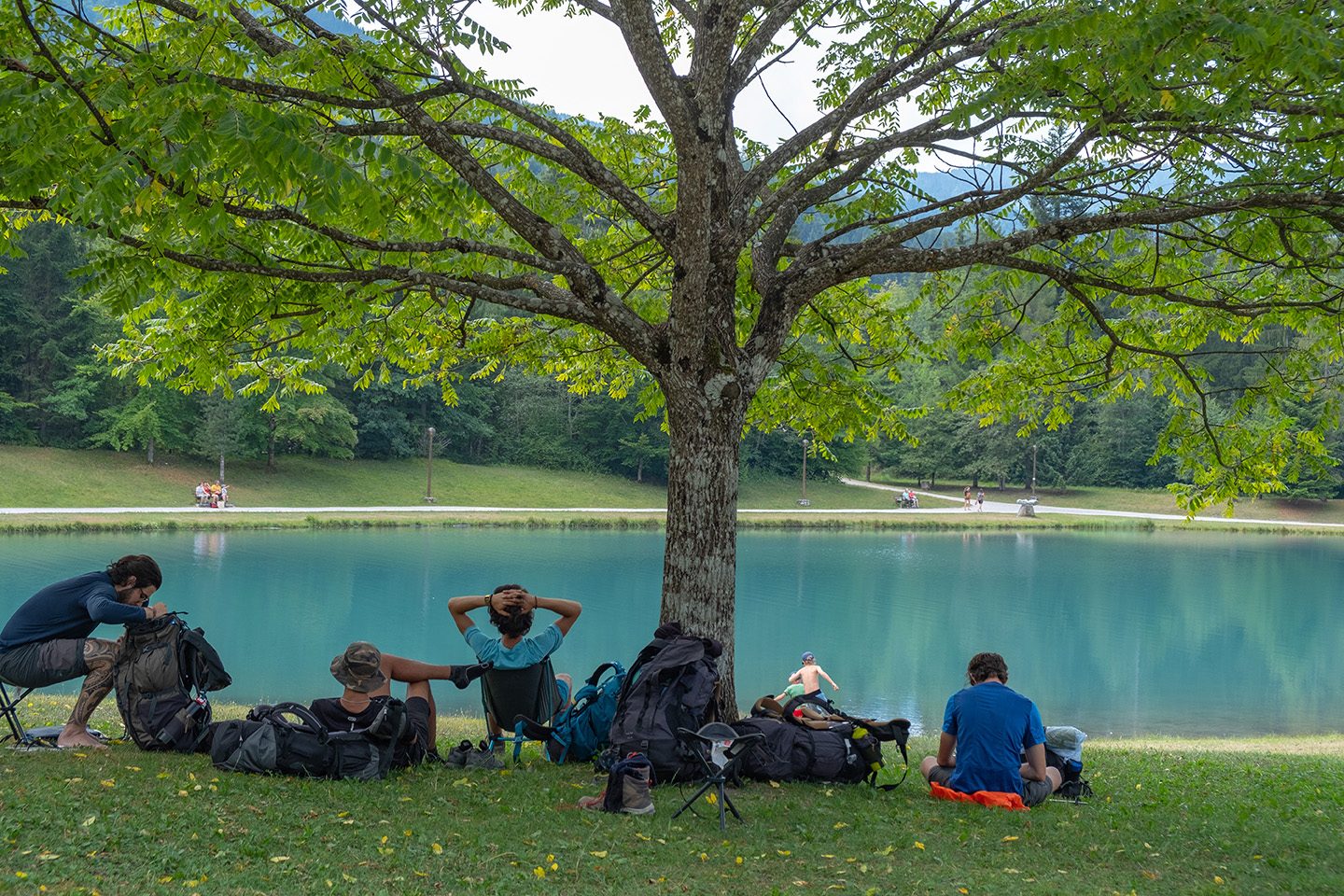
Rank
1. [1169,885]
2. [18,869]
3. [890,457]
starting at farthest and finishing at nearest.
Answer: [890,457], [1169,885], [18,869]

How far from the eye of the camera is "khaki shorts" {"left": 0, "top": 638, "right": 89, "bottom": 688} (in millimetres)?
5801

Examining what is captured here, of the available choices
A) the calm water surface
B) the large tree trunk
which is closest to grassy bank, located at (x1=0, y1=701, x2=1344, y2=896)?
the large tree trunk

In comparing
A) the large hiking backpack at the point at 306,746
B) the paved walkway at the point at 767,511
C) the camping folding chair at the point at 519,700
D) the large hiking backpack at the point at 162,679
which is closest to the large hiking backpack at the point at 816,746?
the camping folding chair at the point at 519,700

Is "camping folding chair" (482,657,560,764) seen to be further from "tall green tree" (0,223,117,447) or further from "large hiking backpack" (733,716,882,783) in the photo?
"tall green tree" (0,223,117,447)

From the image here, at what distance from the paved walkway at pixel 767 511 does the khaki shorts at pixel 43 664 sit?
2674 centimetres

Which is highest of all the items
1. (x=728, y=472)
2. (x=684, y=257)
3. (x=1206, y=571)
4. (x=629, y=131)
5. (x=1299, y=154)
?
(x=629, y=131)

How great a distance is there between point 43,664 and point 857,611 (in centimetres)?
1987

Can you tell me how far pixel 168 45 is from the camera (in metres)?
5.92

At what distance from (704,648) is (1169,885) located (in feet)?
8.30

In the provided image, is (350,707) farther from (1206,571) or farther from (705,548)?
(1206,571)

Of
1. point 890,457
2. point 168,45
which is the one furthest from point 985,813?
point 890,457

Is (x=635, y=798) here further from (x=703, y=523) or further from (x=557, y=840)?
(x=703, y=523)

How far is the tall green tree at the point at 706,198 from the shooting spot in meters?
4.96

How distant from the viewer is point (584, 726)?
6.62m
